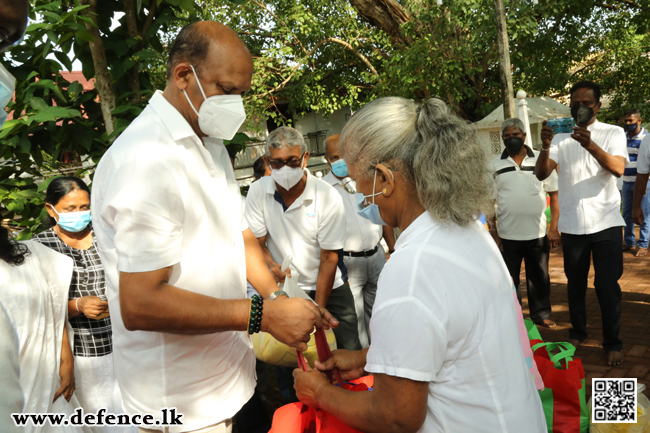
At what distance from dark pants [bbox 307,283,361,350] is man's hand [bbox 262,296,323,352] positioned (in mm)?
2339

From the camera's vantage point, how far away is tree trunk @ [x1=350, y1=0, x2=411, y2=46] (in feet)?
41.0

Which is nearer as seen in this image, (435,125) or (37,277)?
(435,125)

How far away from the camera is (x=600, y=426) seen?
293 cm

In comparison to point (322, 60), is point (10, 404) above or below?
below

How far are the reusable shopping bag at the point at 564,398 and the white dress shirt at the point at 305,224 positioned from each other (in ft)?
5.66

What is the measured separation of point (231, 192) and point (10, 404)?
119 cm

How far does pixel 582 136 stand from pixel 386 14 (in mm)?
9582

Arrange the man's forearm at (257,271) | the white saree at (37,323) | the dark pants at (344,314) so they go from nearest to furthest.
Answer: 1. the man's forearm at (257,271)
2. the white saree at (37,323)
3. the dark pants at (344,314)

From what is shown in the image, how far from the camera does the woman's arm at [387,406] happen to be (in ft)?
4.63

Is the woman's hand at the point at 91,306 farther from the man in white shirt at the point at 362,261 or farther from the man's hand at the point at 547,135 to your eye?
the man's hand at the point at 547,135

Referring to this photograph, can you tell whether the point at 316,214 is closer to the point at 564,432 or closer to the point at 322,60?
the point at 564,432

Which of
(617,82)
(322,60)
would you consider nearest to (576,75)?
(617,82)

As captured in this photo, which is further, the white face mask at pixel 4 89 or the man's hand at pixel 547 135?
the man's hand at pixel 547 135

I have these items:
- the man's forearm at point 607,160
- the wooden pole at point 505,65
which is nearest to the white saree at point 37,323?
the man's forearm at point 607,160
